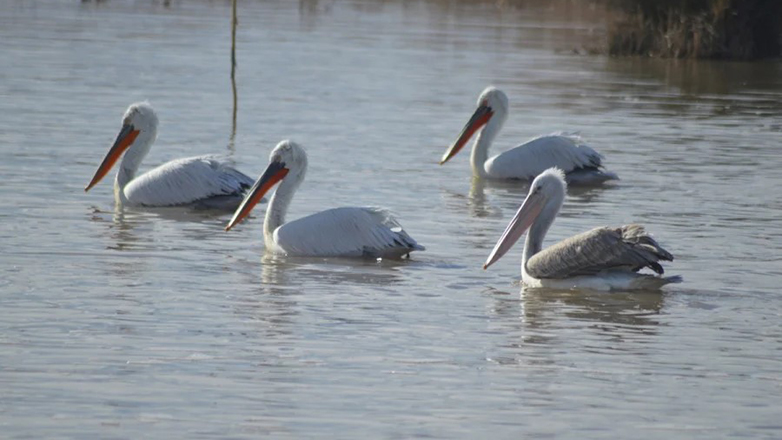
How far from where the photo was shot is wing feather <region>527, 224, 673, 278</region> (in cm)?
792

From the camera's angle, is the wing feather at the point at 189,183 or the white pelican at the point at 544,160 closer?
the wing feather at the point at 189,183

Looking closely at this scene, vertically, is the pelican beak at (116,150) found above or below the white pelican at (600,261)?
below

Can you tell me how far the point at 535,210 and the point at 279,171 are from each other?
6.13 feet

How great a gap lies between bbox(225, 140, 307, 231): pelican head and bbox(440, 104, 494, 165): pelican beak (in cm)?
369

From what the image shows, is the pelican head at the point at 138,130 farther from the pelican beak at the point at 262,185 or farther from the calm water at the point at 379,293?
the pelican beak at the point at 262,185

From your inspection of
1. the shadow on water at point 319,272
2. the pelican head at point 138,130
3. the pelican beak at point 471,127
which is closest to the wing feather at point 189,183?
the pelican head at point 138,130

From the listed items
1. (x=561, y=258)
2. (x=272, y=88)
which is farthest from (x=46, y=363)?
(x=272, y=88)

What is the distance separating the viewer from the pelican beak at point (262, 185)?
9.87 meters

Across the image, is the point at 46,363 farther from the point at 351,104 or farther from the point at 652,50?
the point at 652,50

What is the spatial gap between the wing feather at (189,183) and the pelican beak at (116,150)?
0.66 m

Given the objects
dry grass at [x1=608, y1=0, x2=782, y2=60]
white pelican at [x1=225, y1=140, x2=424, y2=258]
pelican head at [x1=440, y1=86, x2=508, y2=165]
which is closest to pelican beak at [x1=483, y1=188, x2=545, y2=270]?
white pelican at [x1=225, y1=140, x2=424, y2=258]

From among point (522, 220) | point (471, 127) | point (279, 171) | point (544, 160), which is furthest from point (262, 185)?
point (471, 127)

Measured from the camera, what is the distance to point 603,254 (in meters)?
8.04

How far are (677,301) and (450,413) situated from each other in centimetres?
268
